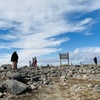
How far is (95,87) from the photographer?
966 inches

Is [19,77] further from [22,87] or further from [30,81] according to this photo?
[22,87]

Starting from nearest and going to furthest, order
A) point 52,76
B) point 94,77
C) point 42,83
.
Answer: point 42,83, point 94,77, point 52,76

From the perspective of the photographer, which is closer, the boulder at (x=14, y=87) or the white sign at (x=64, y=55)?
the boulder at (x=14, y=87)

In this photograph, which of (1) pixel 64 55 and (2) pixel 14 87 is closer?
(2) pixel 14 87

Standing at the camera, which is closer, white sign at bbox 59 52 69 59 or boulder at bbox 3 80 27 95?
boulder at bbox 3 80 27 95

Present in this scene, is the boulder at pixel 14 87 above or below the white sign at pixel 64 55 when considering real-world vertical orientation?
below

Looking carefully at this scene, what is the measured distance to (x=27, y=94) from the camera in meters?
23.9

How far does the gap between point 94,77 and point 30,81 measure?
28.6 ft

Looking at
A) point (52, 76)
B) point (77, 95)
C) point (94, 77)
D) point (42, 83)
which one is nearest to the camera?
point (77, 95)

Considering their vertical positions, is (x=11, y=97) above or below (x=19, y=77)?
below

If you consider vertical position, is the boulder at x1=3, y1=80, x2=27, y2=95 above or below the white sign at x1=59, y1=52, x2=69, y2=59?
below

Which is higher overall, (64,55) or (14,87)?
(64,55)

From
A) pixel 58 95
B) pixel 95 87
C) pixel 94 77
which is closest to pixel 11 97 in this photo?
pixel 58 95

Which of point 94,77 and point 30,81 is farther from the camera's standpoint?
point 94,77
